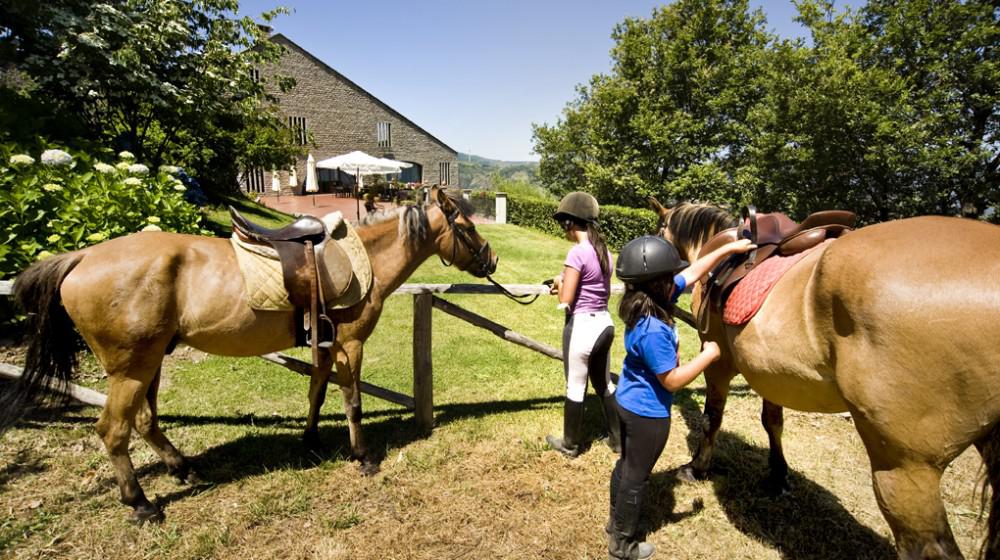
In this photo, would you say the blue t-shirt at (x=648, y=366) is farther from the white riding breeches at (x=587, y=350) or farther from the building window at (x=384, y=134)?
the building window at (x=384, y=134)

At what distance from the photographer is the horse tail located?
289 cm

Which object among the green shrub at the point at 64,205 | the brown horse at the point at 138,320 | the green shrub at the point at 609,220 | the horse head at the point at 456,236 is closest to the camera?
the brown horse at the point at 138,320

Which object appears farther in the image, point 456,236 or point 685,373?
point 456,236

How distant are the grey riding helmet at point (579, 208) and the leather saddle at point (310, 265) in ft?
5.46

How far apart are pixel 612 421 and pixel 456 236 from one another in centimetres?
207

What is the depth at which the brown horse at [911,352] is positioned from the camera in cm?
179

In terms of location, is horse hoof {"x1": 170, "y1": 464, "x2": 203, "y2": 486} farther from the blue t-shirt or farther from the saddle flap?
the blue t-shirt

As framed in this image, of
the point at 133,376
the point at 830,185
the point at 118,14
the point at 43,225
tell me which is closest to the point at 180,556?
the point at 133,376

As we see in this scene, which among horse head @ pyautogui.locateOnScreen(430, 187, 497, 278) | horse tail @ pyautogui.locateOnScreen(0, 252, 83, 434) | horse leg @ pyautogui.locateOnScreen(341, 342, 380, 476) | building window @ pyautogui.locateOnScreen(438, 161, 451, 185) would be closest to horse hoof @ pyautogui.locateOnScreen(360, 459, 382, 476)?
horse leg @ pyautogui.locateOnScreen(341, 342, 380, 476)

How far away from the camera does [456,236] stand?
3920mm

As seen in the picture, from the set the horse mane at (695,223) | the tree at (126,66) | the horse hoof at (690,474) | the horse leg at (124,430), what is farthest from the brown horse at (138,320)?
the tree at (126,66)

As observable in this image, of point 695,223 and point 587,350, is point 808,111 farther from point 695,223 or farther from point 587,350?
point 587,350

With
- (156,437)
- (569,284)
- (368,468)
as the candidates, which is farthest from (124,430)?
(569,284)

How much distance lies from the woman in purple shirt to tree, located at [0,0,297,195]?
7832mm
